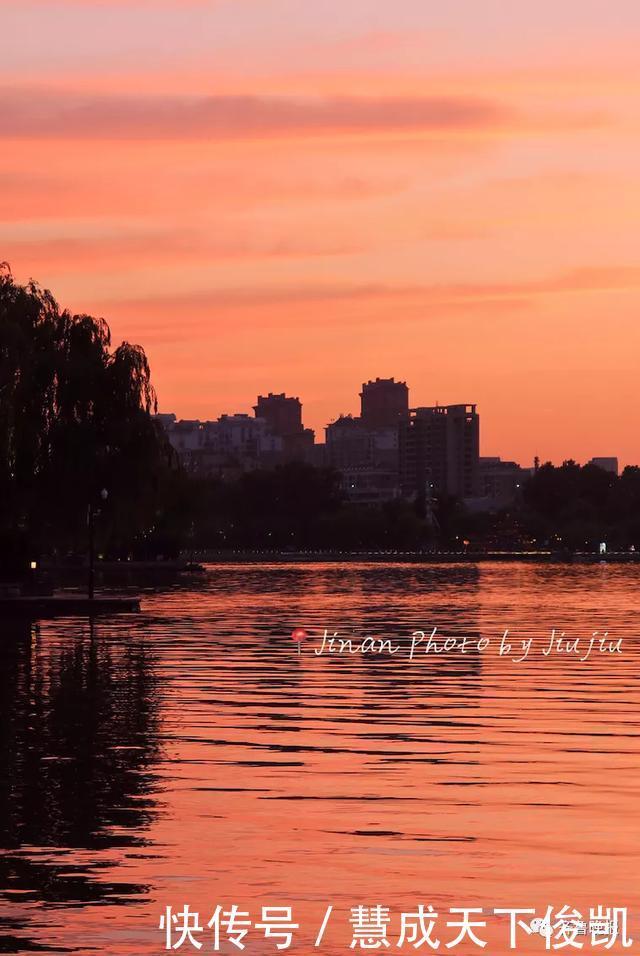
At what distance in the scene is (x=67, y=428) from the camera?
5800 centimetres

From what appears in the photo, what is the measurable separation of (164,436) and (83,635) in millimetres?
16996

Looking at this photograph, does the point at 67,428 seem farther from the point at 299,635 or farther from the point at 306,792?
the point at 306,792

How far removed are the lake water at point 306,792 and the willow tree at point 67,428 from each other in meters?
19.9

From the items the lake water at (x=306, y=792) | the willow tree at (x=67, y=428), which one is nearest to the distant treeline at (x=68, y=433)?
the willow tree at (x=67, y=428)

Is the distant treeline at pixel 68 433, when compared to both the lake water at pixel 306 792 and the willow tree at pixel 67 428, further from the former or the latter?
the lake water at pixel 306 792

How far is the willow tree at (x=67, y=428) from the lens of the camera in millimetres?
56500

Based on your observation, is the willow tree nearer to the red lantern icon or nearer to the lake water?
the red lantern icon

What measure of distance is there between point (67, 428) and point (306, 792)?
138ft

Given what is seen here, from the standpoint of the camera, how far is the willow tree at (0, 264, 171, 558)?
5650 centimetres

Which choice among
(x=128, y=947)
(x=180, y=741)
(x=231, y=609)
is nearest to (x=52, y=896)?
(x=128, y=947)

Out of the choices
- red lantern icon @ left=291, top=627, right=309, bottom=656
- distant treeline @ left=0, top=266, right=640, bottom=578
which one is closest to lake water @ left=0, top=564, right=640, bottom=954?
red lantern icon @ left=291, top=627, right=309, bottom=656

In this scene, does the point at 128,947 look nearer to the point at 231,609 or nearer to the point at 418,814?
the point at 418,814

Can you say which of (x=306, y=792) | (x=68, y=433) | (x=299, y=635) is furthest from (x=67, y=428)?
(x=306, y=792)

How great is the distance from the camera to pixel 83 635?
153ft
